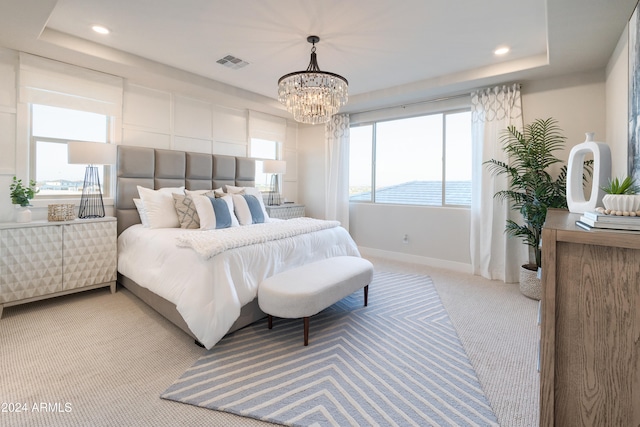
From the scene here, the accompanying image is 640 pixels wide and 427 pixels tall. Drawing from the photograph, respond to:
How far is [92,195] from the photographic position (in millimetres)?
3520

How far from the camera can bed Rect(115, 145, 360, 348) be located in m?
2.21

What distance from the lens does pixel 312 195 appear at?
239 inches

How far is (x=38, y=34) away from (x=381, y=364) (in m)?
3.94

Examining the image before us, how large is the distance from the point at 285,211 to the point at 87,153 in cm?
288

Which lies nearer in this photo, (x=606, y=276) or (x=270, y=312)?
(x=606, y=276)

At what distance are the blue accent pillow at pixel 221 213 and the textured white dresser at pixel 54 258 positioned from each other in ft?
3.57

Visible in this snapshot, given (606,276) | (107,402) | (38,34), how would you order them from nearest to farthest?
(606,276) → (107,402) → (38,34)

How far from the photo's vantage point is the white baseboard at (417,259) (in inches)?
174

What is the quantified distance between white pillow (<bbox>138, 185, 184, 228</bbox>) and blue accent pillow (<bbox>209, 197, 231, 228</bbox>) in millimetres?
499

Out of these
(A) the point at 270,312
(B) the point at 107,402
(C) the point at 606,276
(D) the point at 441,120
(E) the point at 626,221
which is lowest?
(B) the point at 107,402

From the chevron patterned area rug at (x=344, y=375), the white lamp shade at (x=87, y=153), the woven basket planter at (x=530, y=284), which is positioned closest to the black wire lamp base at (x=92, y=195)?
the white lamp shade at (x=87, y=153)

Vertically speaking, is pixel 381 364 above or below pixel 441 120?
below

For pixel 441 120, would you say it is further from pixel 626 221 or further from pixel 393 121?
pixel 626 221

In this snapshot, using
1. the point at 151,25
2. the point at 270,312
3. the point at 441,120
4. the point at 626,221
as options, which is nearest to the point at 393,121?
the point at 441,120
